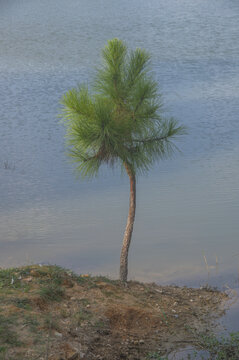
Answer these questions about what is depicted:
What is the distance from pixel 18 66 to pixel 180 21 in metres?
9.98

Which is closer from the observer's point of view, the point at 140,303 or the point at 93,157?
the point at 140,303

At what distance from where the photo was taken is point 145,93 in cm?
762

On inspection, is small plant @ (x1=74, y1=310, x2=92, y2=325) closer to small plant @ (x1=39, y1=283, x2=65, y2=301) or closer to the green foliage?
small plant @ (x1=39, y1=283, x2=65, y2=301)

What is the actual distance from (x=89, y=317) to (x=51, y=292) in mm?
570

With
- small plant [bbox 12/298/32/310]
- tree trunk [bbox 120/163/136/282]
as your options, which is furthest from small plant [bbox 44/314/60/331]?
tree trunk [bbox 120/163/136/282]

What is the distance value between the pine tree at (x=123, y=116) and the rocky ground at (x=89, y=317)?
1.04 meters

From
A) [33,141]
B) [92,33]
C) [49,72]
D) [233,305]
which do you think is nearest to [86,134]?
[233,305]

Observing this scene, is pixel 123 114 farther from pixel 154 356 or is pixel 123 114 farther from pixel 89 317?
pixel 154 356

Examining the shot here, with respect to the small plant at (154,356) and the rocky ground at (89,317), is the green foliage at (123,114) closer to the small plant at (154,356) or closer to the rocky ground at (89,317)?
the rocky ground at (89,317)

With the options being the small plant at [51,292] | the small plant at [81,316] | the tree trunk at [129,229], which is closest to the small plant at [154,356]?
the small plant at [81,316]

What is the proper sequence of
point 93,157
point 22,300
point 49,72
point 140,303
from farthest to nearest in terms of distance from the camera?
point 49,72
point 93,157
point 140,303
point 22,300

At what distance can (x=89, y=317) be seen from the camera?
20.0 feet

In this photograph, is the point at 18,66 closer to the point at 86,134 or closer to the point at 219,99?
the point at 219,99

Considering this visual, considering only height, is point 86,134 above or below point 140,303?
above
